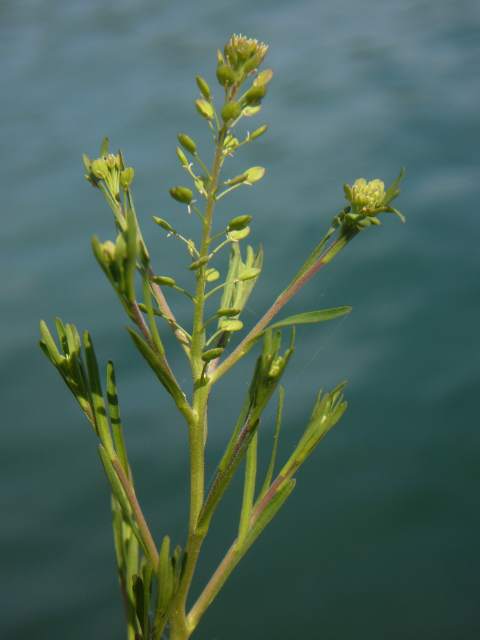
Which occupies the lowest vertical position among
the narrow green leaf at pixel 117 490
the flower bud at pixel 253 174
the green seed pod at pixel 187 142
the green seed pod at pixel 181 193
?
the narrow green leaf at pixel 117 490

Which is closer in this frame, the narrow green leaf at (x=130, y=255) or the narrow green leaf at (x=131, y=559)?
the narrow green leaf at (x=130, y=255)

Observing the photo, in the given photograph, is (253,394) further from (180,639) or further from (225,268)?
(225,268)

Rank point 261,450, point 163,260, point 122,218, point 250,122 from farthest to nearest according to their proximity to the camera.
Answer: point 250,122 → point 163,260 → point 261,450 → point 122,218

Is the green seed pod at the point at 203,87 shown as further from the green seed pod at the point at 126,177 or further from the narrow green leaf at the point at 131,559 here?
the narrow green leaf at the point at 131,559

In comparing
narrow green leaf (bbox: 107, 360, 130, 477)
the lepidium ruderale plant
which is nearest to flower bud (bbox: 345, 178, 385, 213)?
the lepidium ruderale plant

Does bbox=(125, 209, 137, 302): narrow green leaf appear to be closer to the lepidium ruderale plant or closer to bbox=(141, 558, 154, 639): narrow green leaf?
the lepidium ruderale plant

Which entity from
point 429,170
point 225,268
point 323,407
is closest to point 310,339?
point 225,268

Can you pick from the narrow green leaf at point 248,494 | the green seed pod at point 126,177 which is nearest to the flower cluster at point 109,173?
the green seed pod at point 126,177
